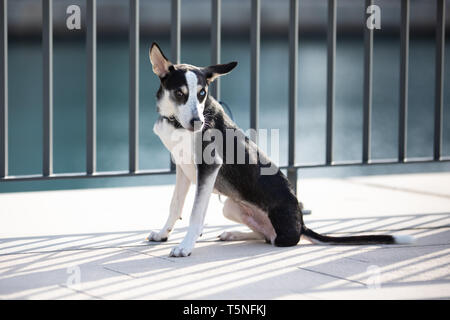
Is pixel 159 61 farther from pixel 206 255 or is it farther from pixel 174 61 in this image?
pixel 206 255

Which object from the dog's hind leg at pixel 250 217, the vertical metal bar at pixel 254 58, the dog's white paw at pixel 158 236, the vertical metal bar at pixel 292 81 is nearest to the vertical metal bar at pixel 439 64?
the vertical metal bar at pixel 292 81

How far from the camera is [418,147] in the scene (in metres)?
8.34

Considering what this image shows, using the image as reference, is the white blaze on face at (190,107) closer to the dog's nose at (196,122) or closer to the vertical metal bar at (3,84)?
the dog's nose at (196,122)

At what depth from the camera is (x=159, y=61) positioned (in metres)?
2.99

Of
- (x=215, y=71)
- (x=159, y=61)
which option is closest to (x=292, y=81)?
(x=215, y=71)

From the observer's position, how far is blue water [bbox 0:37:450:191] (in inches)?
303

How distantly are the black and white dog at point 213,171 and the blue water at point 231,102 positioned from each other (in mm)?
3276

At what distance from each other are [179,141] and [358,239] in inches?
38.4

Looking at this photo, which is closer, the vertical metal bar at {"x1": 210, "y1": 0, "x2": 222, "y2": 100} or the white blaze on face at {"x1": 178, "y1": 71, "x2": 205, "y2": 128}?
the white blaze on face at {"x1": 178, "y1": 71, "x2": 205, "y2": 128}

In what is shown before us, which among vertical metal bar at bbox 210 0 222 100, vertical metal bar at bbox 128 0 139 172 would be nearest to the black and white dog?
vertical metal bar at bbox 128 0 139 172

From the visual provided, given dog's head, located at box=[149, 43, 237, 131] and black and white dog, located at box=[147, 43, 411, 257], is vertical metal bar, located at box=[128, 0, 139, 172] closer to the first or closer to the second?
black and white dog, located at box=[147, 43, 411, 257]
